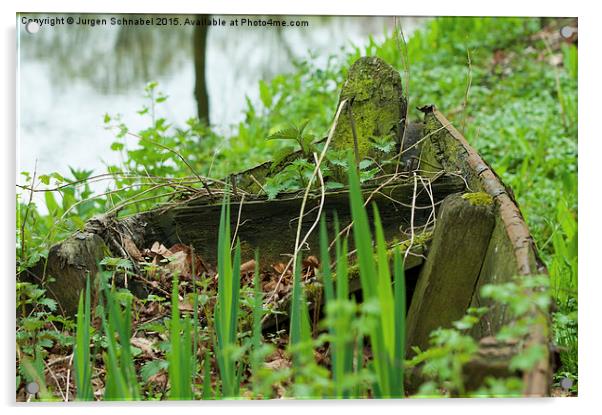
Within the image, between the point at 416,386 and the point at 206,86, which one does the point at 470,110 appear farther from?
the point at 416,386

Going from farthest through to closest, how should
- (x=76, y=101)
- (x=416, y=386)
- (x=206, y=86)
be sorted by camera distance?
(x=206, y=86) < (x=76, y=101) < (x=416, y=386)

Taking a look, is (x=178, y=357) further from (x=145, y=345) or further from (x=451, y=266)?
(x=451, y=266)

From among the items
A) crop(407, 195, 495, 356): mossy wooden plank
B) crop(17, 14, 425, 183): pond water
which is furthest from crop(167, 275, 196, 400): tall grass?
crop(17, 14, 425, 183): pond water

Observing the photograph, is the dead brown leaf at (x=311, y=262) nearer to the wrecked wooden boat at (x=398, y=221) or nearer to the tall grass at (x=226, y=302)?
the wrecked wooden boat at (x=398, y=221)

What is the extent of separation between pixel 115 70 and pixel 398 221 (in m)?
1.51

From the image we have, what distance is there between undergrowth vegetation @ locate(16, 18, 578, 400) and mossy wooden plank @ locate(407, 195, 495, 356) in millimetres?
60

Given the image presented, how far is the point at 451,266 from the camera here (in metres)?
1.74

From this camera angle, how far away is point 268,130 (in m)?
4.59

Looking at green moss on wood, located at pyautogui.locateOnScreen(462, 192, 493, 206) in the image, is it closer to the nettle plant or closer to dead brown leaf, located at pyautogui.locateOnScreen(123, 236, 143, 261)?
the nettle plant

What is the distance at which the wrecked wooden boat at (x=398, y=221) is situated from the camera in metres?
1.70

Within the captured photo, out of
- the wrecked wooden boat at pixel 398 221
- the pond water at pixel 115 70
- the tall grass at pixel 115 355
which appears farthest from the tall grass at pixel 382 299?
the pond water at pixel 115 70
